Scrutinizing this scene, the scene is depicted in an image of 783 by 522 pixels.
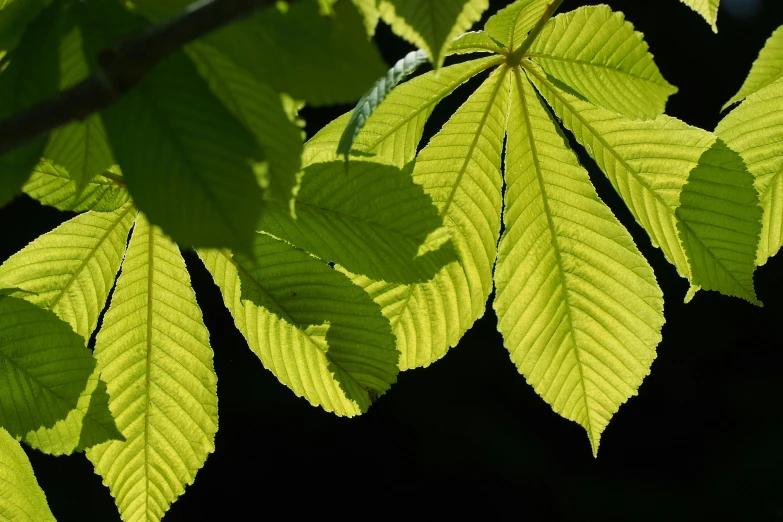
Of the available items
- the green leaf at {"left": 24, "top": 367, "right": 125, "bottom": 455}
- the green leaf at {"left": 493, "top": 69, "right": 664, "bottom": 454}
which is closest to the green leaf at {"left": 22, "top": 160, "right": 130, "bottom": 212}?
the green leaf at {"left": 24, "top": 367, "right": 125, "bottom": 455}

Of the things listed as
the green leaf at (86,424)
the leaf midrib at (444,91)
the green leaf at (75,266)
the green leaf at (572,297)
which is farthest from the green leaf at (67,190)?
the green leaf at (572,297)

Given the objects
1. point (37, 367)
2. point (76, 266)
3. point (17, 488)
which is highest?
point (76, 266)

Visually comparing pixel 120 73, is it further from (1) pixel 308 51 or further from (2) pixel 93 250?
(2) pixel 93 250

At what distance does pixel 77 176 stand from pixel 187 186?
158 mm

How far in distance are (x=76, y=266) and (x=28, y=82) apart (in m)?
0.36

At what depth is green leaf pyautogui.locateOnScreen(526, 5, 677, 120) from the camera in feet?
2.52

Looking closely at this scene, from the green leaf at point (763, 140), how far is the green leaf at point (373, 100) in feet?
1.19

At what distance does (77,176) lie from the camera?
59cm

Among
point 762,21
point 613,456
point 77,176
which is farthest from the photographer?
point 613,456

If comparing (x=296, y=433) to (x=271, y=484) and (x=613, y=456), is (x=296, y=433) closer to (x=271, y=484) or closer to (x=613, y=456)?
(x=271, y=484)

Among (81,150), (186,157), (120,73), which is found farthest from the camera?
(81,150)

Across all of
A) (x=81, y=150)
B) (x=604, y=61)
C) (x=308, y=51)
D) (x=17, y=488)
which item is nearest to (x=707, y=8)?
(x=604, y=61)

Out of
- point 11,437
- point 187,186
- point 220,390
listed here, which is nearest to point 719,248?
point 187,186

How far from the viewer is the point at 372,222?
744mm
